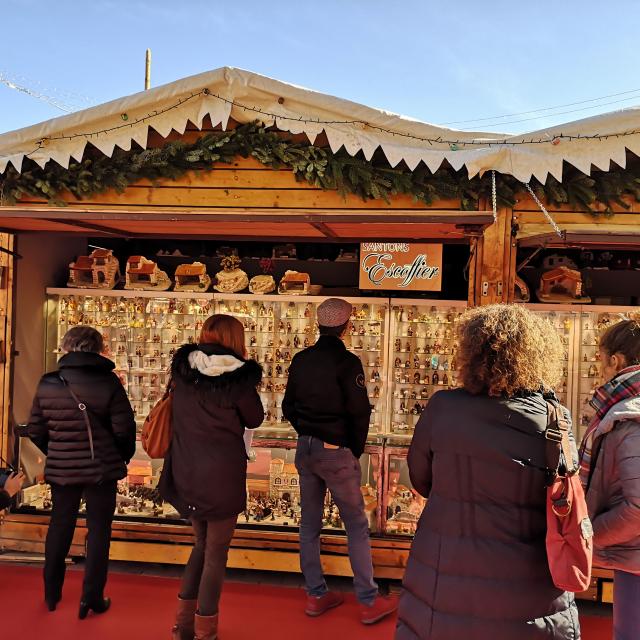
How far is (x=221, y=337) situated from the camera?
3441mm

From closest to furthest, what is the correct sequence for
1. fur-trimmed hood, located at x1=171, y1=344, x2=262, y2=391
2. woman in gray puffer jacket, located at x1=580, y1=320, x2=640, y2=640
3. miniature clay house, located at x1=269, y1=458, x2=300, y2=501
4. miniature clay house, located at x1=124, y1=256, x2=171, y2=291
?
woman in gray puffer jacket, located at x1=580, y1=320, x2=640, y2=640 < fur-trimmed hood, located at x1=171, y1=344, x2=262, y2=391 < miniature clay house, located at x1=269, y1=458, x2=300, y2=501 < miniature clay house, located at x1=124, y1=256, x2=171, y2=291

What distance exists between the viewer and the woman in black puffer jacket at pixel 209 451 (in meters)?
3.36

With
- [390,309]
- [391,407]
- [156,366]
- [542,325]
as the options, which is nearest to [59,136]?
[156,366]

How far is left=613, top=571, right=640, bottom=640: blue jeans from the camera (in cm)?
269

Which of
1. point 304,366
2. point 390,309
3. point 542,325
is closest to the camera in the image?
point 542,325

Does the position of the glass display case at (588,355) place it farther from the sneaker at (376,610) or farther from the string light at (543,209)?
the sneaker at (376,610)

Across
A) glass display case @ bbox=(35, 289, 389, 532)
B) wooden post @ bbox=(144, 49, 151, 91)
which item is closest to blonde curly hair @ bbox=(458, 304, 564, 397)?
glass display case @ bbox=(35, 289, 389, 532)

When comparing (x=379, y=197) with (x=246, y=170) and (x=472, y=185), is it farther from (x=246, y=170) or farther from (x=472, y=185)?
(x=246, y=170)

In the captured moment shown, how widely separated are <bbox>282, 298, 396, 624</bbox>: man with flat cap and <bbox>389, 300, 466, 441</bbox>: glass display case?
183 centimetres

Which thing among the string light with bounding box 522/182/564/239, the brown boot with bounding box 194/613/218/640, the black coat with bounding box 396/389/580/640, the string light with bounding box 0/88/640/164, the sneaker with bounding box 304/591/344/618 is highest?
the string light with bounding box 0/88/640/164

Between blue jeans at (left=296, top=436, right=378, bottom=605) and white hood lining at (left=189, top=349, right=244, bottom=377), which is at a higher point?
white hood lining at (left=189, top=349, right=244, bottom=377)

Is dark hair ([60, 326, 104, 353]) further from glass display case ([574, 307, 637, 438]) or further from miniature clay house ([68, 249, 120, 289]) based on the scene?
glass display case ([574, 307, 637, 438])

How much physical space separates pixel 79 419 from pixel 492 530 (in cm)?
271

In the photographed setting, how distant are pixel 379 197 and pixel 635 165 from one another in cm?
186
